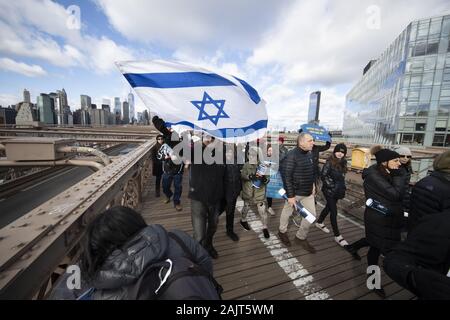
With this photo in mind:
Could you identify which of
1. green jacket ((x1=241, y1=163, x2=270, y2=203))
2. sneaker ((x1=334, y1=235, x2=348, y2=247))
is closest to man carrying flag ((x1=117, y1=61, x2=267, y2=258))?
green jacket ((x1=241, y1=163, x2=270, y2=203))

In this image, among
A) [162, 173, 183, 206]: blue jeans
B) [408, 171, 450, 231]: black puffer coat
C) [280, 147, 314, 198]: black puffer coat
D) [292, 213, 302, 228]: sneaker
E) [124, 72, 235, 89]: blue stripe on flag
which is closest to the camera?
[408, 171, 450, 231]: black puffer coat

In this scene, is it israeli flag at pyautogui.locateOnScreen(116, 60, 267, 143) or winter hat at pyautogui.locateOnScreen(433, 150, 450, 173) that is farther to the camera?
israeli flag at pyautogui.locateOnScreen(116, 60, 267, 143)

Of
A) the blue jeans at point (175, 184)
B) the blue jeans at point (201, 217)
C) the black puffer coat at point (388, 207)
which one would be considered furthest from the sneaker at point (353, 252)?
the blue jeans at point (175, 184)

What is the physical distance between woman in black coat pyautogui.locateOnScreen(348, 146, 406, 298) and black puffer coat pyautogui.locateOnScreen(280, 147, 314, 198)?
2.83 feet

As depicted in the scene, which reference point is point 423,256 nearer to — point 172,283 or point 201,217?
point 172,283

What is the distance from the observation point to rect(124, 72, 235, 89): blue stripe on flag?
2.78m

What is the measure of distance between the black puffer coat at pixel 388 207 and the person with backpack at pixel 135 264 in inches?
105

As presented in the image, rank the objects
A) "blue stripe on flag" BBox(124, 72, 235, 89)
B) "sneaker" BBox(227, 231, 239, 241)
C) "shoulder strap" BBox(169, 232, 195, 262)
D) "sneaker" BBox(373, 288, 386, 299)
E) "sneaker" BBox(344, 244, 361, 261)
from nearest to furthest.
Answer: "shoulder strap" BBox(169, 232, 195, 262) < "sneaker" BBox(373, 288, 386, 299) < "blue stripe on flag" BBox(124, 72, 235, 89) < "sneaker" BBox(344, 244, 361, 261) < "sneaker" BBox(227, 231, 239, 241)

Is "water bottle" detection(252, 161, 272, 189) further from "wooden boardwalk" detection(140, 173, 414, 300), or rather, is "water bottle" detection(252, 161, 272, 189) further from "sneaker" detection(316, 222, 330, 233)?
"sneaker" detection(316, 222, 330, 233)

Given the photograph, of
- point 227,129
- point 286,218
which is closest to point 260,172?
point 286,218

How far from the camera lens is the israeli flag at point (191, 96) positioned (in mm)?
2805
